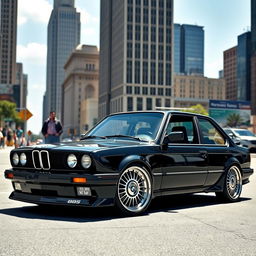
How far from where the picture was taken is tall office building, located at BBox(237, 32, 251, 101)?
603ft

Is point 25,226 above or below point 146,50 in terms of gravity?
below

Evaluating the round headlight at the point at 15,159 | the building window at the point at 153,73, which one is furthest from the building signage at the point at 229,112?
the round headlight at the point at 15,159

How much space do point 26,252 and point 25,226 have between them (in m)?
1.19

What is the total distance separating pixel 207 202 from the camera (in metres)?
7.50

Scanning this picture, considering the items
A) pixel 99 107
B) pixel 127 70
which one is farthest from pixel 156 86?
pixel 99 107

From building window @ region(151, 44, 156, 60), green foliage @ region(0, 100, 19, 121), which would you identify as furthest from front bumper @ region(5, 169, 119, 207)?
building window @ region(151, 44, 156, 60)

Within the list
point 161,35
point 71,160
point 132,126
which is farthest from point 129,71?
point 71,160

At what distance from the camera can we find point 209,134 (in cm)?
752

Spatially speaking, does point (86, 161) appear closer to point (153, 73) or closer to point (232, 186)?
point (232, 186)

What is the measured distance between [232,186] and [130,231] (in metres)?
3.18

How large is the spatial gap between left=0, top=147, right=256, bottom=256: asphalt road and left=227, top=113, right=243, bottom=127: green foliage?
7100 cm

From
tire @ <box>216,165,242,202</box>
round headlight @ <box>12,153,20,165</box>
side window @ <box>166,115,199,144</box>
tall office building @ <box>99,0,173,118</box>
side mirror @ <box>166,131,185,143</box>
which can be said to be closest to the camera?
round headlight @ <box>12,153,20,165</box>

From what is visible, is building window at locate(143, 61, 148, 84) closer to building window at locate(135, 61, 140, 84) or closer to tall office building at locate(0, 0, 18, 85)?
building window at locate(135, 61, 140, 84)

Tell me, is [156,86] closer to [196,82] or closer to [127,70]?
[127,70]
